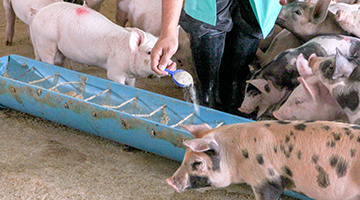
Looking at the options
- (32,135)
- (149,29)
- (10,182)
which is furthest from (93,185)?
(149,29)

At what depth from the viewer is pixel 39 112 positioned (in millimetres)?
2393

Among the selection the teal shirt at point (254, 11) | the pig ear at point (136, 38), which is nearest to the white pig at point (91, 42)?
the pig ear at point (136, 38)

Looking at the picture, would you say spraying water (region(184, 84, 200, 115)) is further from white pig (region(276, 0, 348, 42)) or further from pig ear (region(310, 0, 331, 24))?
pig ear (region(310, 0, 331, 24))

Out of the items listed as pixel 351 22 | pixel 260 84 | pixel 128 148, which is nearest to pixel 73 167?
pixel 128 148

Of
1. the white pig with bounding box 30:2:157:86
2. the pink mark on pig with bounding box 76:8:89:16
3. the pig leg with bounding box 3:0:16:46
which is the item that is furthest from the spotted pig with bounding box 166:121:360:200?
the pig leg with bounding box 3:0:16:46

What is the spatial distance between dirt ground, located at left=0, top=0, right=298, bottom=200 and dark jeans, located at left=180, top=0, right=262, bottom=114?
0.58 m

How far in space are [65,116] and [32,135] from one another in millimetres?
252

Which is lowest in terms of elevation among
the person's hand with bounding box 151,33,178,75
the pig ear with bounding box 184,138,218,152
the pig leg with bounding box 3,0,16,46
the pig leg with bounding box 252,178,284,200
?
the pig leg with bounding box 3,0,16,46

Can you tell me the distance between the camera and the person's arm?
1.63 m

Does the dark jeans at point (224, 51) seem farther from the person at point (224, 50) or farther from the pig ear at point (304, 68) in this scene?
the pig ear at point (304, 68)

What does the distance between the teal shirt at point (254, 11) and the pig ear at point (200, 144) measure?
83 centimetres

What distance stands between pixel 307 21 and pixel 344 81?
83 centimetres

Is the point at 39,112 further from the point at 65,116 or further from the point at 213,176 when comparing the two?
the point at 213,176

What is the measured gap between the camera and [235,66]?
2.56 meters
